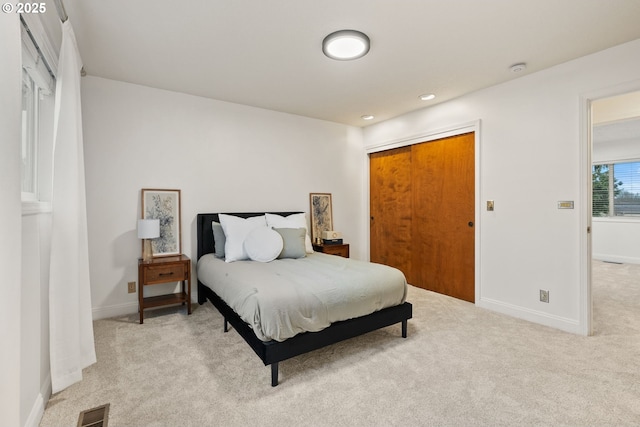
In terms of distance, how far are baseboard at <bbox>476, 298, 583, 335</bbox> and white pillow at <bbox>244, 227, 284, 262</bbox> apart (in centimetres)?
241

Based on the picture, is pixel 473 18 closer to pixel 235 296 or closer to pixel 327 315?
pixel 327 315

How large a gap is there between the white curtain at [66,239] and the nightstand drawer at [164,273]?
993 mm

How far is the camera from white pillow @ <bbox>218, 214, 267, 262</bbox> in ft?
10.6

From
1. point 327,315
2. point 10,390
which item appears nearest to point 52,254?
point 10,390

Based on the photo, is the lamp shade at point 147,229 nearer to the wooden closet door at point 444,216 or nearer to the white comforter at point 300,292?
the white comforter at point 300,292

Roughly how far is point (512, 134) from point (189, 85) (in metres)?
3.54

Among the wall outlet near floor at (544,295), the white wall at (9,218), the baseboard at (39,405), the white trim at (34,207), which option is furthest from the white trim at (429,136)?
the baseboard at (39,405)

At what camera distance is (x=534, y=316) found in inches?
122

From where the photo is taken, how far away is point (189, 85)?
339 cm

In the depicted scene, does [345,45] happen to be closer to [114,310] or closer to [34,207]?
[34,207]

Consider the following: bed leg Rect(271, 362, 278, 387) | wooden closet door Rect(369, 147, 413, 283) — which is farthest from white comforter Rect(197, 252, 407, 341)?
wooden closet door Rect(369, 147, 413, 283)

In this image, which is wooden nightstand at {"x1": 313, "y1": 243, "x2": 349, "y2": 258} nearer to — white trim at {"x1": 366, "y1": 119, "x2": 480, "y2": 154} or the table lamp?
white trim at {"x1": 366, "y1": 119, "x2": 480, "y2": 154}

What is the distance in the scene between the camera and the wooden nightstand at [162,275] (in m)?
3.00

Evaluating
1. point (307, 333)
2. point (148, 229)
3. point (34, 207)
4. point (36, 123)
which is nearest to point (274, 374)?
point (307, 333)
